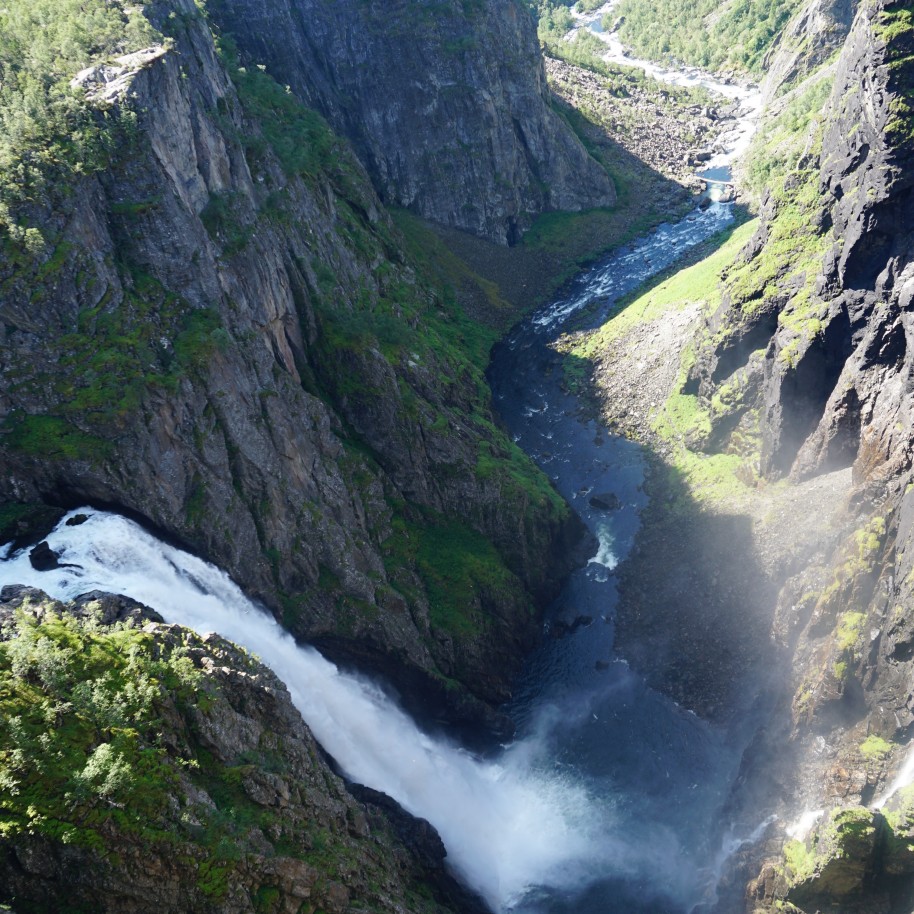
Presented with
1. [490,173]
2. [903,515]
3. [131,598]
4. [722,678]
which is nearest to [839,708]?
[722,678]

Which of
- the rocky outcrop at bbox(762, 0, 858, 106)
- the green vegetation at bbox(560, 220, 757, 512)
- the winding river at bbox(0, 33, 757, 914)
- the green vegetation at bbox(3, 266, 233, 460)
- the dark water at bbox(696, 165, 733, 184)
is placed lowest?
the winding river at bbox(0, 33, 757, 914)

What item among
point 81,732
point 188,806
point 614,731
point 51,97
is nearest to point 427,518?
point 614,731

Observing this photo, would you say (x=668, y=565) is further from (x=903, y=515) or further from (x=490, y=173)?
(x=490, y=173)

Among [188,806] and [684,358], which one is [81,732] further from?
[684,358]

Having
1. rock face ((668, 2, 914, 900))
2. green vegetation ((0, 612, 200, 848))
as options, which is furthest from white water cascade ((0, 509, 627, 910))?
rock face ((668, 2, 914, 900))

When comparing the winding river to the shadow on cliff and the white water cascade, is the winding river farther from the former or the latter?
the shadow on cliff

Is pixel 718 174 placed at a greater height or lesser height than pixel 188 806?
greater

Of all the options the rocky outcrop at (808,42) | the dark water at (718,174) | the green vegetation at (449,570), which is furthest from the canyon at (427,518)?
the rocky outcrop at (808,42)
